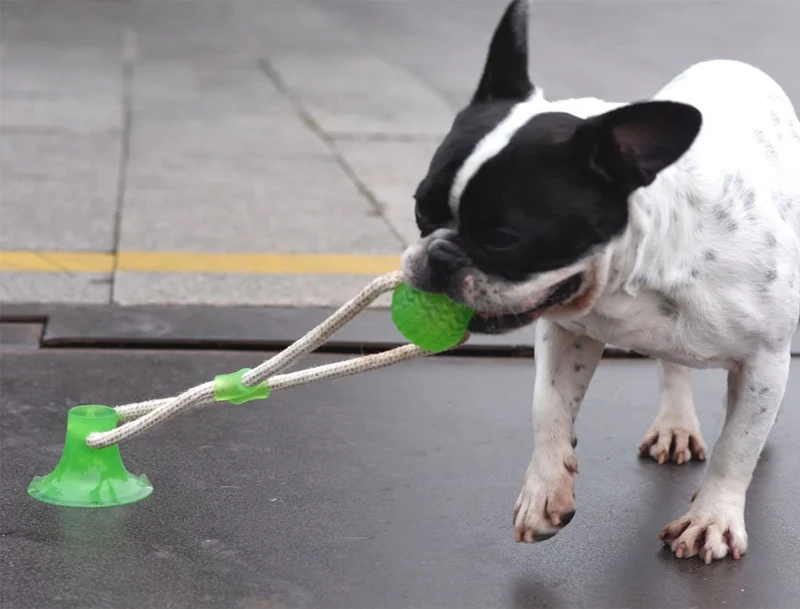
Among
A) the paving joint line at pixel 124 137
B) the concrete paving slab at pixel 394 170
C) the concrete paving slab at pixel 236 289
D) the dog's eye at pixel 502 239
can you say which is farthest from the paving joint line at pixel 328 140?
the dog's eye at pixel 502 239

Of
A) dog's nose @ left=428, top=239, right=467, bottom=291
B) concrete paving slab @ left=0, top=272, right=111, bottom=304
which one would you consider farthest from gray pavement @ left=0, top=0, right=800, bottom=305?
dog's nose @ left=428, top=239, right=467, bottom=291

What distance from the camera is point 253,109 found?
10820mm

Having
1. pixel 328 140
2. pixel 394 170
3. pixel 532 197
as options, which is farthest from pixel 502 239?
pixel 328 140

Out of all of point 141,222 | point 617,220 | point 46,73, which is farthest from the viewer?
point 46,73

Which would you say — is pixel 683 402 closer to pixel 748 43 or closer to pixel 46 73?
pixel 46 73

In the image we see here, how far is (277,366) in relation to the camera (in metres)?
3.93

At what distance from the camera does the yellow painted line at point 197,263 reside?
6.69 metres

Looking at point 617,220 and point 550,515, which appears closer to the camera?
point 617,220

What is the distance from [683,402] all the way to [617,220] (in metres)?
1.64

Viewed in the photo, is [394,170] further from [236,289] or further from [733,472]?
[733,472]

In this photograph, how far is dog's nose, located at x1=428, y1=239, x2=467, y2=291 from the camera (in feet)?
11.2

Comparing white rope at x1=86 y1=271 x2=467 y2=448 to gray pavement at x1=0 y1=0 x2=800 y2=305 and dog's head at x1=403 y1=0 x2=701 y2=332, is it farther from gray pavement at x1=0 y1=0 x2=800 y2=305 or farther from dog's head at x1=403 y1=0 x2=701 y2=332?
gray pavement at x1=0 y1=0 x2=800 y2=305

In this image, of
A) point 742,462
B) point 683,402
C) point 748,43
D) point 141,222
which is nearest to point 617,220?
point 742,462

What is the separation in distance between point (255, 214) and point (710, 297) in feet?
14.3
